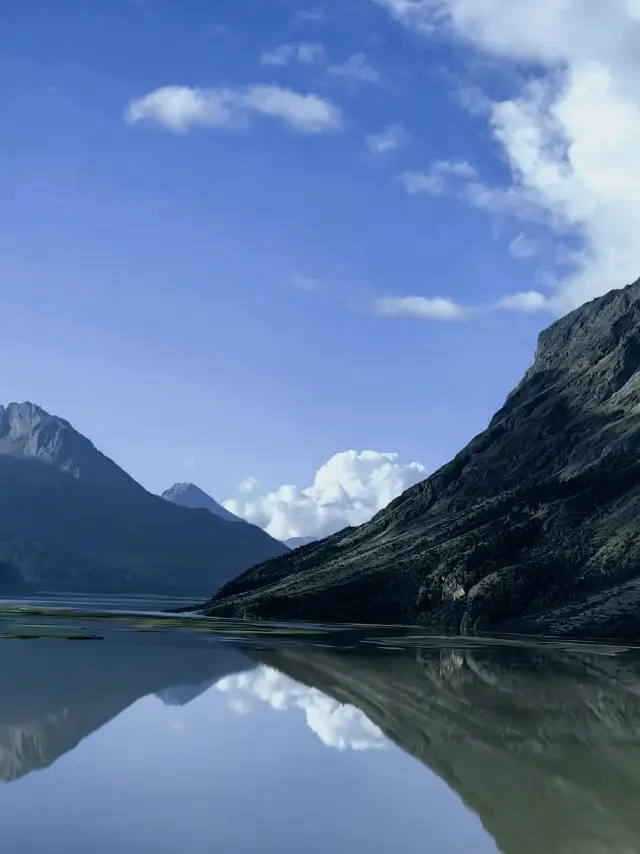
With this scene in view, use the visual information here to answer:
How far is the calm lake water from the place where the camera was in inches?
859

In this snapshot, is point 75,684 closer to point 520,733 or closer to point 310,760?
point 310,760

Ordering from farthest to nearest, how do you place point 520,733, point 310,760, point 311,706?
point 311,706, point 520,733, point 310,760

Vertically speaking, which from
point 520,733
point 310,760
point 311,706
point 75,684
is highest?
point 75,684

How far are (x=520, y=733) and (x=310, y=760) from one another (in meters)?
10.9

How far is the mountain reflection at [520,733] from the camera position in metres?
23.9

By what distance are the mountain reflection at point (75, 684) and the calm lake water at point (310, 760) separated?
14 centimetres

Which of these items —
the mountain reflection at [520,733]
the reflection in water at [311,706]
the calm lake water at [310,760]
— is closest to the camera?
the calm lake water at [310,760]

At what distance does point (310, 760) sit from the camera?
102 feet

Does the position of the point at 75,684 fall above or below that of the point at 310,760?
above

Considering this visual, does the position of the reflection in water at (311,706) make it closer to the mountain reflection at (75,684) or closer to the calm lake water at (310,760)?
the calm lake water at (310,760)

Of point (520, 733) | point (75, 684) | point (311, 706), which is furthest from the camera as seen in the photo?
point (75, 684)

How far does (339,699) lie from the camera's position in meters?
47.0

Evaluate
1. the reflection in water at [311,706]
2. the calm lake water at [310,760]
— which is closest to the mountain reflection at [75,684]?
the calm lake water at [310,760]

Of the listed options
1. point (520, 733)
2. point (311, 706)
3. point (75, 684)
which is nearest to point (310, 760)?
point (520, 733)
